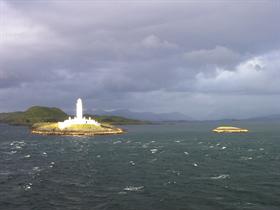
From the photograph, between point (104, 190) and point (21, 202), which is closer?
point (21, 202)

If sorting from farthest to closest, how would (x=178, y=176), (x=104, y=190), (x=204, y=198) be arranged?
(x=178, y=176) < (x=104, y=190) < (x=204, y=198)

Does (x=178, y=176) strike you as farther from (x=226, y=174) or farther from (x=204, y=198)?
(x=204, y=198)

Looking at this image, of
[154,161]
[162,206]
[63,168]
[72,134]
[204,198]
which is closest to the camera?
[162,206]

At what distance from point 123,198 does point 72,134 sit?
506ft

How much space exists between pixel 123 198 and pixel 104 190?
5.91 metres

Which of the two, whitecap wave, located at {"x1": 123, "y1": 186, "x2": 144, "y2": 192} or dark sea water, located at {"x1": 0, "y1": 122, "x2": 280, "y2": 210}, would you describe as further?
whitecap wave, located at {"x1": 123, "y1": 186, "x2": 144, "y2": 192}

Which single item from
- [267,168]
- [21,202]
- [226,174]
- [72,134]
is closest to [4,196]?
[21,202]

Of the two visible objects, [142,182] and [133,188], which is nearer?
[133,188]

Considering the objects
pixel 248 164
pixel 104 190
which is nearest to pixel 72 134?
→ pixel 248 164

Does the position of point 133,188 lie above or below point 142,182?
below

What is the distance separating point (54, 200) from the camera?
161ft

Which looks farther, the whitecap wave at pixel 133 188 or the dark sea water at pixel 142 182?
the whitecap wave at pixel 133 188

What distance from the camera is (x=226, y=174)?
6600cm

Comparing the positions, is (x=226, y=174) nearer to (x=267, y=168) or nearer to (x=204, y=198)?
(x=267, y=168)
